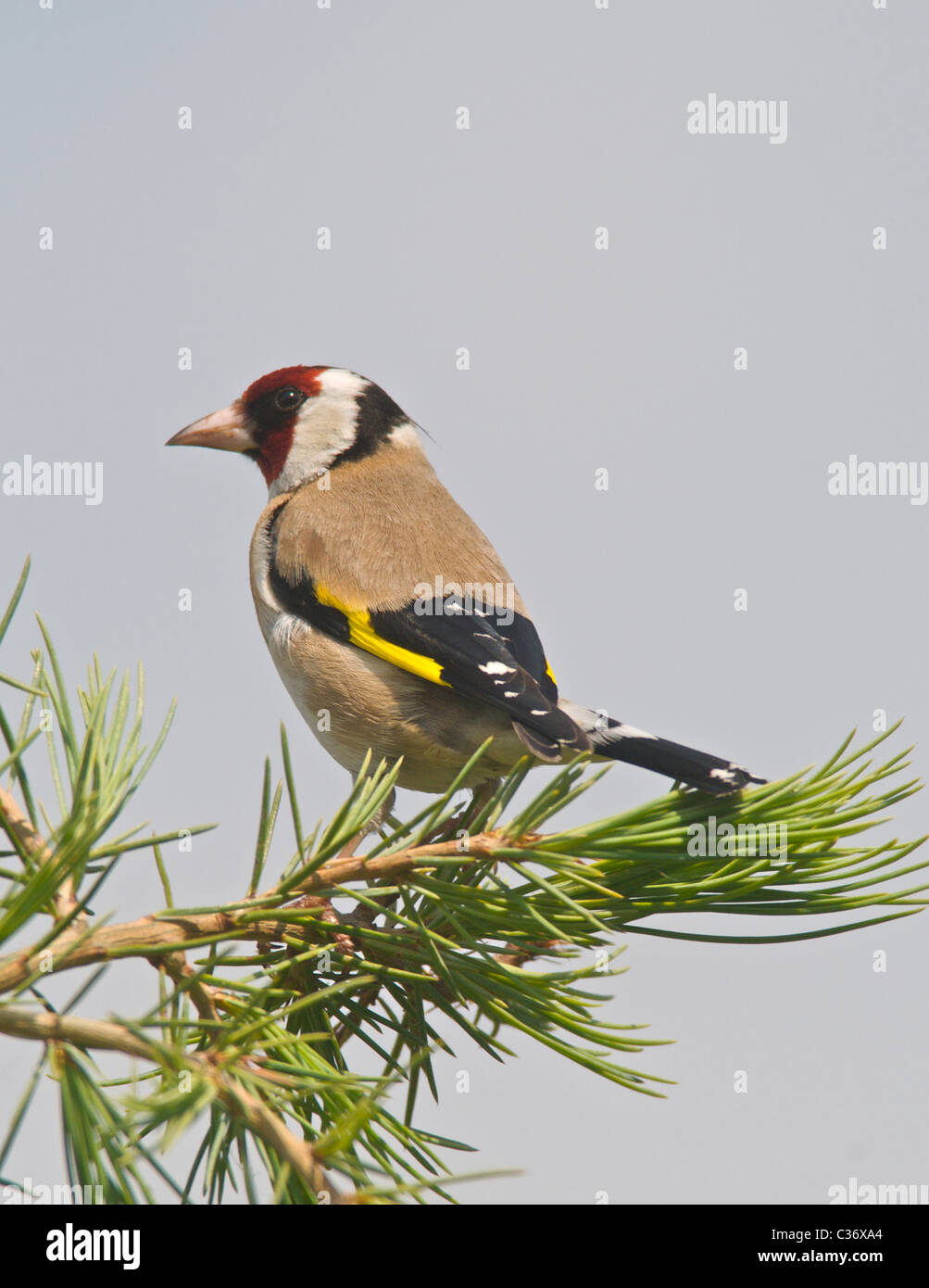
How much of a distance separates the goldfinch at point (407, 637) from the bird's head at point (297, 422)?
16cm

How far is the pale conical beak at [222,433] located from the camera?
380cm

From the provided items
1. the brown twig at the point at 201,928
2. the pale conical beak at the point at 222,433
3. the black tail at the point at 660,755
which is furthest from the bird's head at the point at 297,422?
the brown twig at the point at 201,928

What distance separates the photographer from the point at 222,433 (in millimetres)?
3814

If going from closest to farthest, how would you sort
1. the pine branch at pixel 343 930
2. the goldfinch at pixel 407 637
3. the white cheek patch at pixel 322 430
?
the pine branch at pixel 343 930, the goldfinch at pixel 407 637, the white cheek patch at pixel 322 430

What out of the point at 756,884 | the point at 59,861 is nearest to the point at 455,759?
the point at 756,884

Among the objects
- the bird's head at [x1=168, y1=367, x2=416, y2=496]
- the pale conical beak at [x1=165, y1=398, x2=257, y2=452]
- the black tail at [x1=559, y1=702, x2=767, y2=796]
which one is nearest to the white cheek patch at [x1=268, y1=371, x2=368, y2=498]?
the bird's head at [x1=168, y1=367, x2=416, y2=496]

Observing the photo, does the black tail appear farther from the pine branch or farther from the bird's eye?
the bird's eye

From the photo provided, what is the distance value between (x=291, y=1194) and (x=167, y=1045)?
14.9 inches

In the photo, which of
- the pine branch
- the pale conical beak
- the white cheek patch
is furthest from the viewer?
the pale conical beak

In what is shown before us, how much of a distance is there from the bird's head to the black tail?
1.63 m

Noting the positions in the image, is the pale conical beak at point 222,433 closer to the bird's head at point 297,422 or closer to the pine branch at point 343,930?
the bird's head at point 297,422

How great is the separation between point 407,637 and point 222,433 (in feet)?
4.73

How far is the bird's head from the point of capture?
12.3ft
